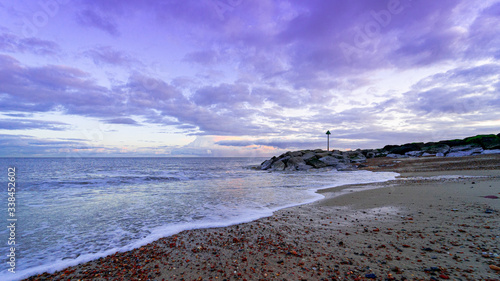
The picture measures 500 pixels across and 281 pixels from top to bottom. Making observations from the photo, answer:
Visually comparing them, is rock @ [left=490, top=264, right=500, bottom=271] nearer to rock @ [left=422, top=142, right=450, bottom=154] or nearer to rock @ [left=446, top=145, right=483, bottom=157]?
rock @ [left=446, top=145, right=483, bottom=157]

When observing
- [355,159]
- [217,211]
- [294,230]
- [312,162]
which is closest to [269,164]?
[312,162]

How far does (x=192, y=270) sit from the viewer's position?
4.26 meters

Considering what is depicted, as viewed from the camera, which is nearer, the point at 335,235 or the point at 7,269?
the point at 7,269

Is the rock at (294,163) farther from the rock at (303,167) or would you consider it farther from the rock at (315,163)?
the rock at (315,163)

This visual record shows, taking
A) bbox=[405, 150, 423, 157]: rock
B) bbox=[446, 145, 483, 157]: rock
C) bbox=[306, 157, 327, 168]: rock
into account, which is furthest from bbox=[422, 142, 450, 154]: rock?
bbox=[306, 157, 327, 168]: rock

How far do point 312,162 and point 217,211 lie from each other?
32.1m

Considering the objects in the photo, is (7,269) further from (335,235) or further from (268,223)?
(335,235)

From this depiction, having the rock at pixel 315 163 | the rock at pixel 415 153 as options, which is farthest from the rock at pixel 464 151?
the rock at pixel 315 163

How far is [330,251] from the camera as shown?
4734mm

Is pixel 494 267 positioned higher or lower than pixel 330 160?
lower

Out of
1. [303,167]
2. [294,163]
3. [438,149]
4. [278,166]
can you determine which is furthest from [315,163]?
[438,149]

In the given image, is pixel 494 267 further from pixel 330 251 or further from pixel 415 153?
pixel 415 153

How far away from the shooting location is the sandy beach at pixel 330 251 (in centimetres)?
383

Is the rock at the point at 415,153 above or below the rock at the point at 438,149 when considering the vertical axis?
below
